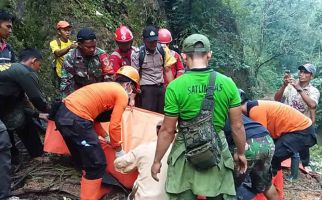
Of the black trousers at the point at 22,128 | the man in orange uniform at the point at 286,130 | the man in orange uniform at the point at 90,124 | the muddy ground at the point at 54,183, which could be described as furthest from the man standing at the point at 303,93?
the black trousers at the point at 22,128

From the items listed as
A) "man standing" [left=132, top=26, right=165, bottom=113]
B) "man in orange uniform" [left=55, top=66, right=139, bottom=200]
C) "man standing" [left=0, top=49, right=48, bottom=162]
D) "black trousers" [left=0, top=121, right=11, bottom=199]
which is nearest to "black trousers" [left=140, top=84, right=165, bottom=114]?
"man standing" [left=132, top=26, right=165, bottom=113]

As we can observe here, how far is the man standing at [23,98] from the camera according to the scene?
4.12 metres

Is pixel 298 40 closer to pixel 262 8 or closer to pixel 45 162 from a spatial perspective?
pixel 262 8

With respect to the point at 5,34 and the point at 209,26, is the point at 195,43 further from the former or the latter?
the point at 209,26

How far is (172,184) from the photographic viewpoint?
10.2 ft

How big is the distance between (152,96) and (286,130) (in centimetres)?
206

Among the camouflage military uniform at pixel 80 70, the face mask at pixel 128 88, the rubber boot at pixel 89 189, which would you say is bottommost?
the rubber boot at pixel 89 189

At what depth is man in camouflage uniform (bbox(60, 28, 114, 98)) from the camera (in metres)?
4.93

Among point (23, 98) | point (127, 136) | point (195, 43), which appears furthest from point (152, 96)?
point (195, 43)

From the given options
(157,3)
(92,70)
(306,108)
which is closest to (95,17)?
(157,3)

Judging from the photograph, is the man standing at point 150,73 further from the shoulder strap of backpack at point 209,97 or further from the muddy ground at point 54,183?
the shoulder strap of backpack at point 209,97

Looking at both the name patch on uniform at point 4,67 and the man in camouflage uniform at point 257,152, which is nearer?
the man in camouflage uniform at point 257,152

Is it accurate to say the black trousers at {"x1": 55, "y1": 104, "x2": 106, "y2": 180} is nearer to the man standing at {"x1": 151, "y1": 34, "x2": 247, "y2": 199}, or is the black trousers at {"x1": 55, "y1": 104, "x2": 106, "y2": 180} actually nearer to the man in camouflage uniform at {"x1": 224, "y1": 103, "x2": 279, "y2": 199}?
the man standing at {"x1": 151, "y1": 34, "x2": 247, "y2": 199}

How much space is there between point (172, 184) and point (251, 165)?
101 cm
